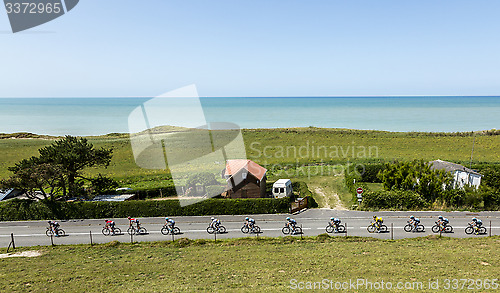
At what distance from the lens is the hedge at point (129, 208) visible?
31344 mm

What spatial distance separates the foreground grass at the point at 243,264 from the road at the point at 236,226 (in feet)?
6.69

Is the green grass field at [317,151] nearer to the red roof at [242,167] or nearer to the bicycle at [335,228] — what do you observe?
the red roof at [242,167]

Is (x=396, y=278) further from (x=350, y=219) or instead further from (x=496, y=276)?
(x=350, y=219)

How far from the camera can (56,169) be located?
33312 mm

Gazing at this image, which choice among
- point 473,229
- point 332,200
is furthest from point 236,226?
point 473,229

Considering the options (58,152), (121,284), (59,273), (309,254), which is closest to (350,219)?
(309,254)

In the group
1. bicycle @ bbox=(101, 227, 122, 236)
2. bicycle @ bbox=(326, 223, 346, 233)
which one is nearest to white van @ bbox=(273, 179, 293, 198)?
bicycle @ bbox=(326, 223, 346, 233)

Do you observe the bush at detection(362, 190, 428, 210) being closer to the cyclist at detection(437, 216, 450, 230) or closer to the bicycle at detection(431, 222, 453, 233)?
the bicycle at detection(431, 222, 453, 233)

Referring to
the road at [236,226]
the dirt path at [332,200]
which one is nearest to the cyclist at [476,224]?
the road at [236,226]

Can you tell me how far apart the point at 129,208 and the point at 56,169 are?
9445mm

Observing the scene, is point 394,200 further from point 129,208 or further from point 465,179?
point 129,208

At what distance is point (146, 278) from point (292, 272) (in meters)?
8.18

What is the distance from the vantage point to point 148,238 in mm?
25984

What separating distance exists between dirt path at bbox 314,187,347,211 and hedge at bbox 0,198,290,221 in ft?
19.3
